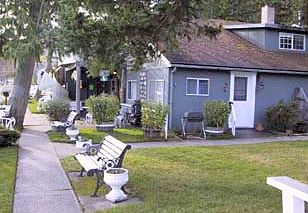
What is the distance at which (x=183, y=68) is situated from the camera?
60.5ft

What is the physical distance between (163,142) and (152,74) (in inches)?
206

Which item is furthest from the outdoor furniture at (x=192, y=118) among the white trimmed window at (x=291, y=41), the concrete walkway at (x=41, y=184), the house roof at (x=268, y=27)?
the white trimmed window at (x=291, y=41)

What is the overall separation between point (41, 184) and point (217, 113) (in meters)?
9.46

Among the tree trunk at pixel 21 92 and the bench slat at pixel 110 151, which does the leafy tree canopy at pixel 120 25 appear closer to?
the bench slat at pixel 110 151

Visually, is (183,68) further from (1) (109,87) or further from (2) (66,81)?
(2) (66,81)

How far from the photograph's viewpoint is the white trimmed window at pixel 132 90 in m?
23.1

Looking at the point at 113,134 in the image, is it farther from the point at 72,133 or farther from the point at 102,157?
the point at 102,157

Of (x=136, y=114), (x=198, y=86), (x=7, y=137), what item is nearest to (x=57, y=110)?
(x=136, y=114)

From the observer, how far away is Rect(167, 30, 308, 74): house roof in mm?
18781

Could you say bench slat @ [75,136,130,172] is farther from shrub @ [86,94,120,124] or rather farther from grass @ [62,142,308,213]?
shrub @ [86,94,120,124]

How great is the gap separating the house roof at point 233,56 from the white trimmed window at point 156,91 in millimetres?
1443

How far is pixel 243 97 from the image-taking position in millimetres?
20172

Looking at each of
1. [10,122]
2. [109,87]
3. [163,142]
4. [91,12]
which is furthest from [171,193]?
[109,87]

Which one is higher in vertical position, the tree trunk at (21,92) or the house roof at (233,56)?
the house roof at (233,56)
